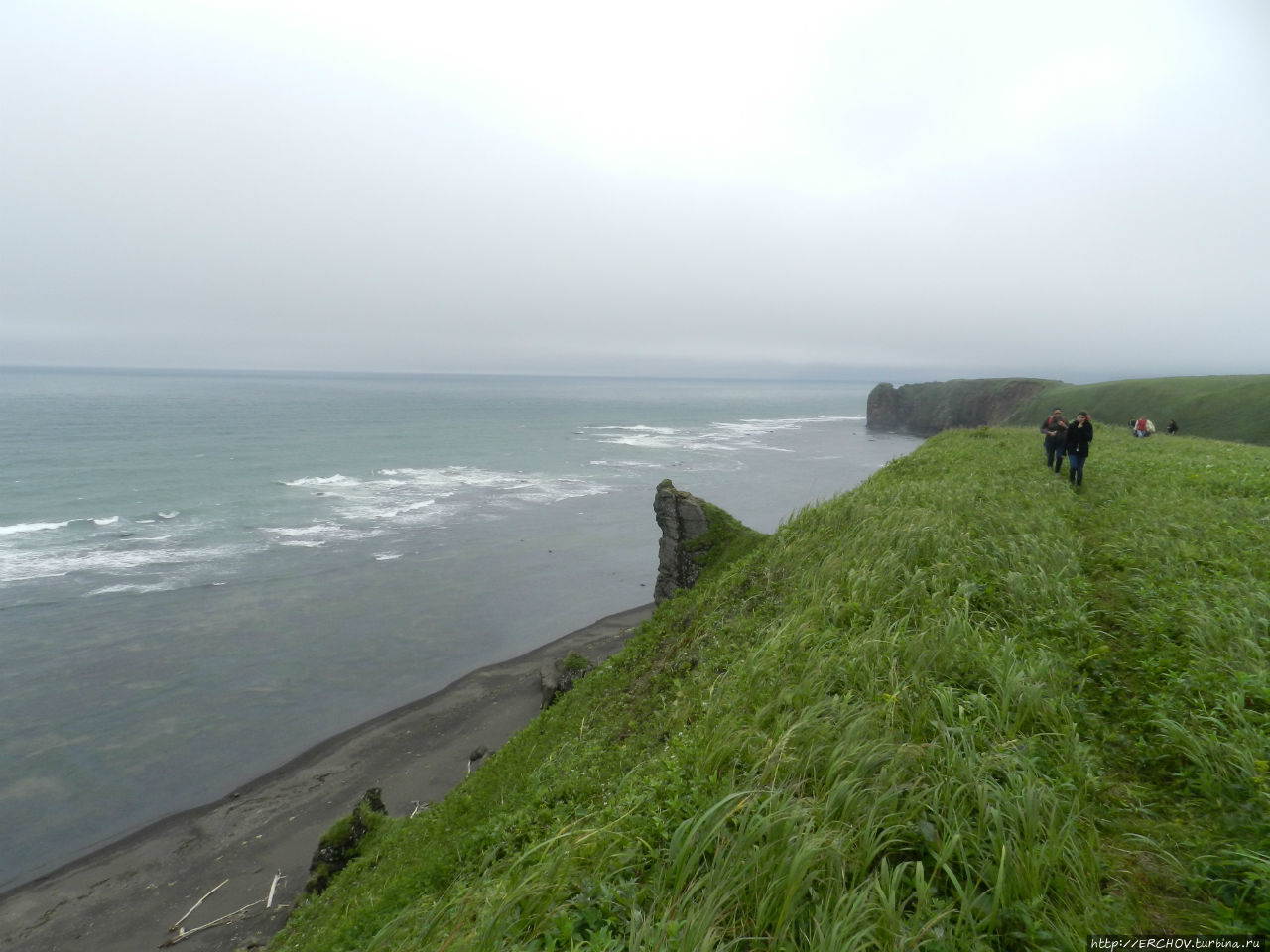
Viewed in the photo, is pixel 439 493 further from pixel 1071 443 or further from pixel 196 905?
pixel 1071 443

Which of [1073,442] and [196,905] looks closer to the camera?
[196,905]

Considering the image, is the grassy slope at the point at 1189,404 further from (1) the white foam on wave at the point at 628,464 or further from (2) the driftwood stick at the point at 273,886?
(2) the driftwood stick at the point at 273,886

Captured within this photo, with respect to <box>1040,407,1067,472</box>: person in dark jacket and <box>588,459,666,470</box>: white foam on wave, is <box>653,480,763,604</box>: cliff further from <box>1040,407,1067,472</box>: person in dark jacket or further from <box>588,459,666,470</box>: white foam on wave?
<box>588,459,666,470</box>: white foam on wave

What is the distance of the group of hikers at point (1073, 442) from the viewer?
52.3ft

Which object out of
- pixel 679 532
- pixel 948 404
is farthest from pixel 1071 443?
pixel 948 404

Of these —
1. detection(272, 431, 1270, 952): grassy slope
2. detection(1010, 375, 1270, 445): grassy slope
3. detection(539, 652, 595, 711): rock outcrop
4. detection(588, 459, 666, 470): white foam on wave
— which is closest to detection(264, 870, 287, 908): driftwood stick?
detection(272, 431, 1270, 952): grassy slope

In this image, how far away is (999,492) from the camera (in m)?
14.1

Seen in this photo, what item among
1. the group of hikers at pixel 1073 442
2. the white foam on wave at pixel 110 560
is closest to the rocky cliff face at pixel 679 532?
the group of hikers at pixel 1073 442

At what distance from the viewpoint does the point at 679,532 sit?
27.9m

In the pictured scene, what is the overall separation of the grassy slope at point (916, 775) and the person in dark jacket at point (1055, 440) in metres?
5.54

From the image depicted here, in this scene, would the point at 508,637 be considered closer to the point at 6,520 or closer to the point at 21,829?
the point at 21,829

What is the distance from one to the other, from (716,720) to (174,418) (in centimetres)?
15128

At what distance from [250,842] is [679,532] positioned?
19214 millimetres

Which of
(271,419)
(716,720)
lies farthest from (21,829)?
(271,419)
